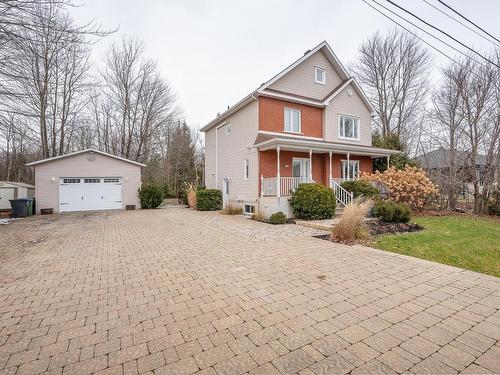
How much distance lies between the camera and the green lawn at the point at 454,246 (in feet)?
17.8

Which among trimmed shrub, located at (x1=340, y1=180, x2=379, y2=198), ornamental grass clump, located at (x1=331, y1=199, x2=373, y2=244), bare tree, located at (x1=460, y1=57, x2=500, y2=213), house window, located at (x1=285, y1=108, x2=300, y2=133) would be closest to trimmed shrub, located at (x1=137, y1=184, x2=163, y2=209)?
house window, located at (x1=285, y1=108, x2=300, y2=133)

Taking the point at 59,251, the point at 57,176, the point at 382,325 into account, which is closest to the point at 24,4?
the point at 59,251

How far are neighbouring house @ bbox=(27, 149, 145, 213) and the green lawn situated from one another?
687 inches

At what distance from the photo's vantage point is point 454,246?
6.61 meters

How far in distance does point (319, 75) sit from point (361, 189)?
8.42 meters

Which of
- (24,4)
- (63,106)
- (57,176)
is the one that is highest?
(63,106)

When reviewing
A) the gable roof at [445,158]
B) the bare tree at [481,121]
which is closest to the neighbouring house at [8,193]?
the gable roof at [445,158]

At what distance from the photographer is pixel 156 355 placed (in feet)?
7.77

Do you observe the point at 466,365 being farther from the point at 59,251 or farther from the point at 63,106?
the point at 63,106

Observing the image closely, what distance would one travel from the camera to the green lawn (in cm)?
542

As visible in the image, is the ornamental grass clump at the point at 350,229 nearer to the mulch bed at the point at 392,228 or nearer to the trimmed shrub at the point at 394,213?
the mulch bed at the point at 392,228

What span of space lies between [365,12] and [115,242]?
9293 millimetres

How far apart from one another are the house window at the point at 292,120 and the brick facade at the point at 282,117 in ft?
0.82

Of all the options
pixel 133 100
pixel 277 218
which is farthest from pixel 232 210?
pixel 133 100
